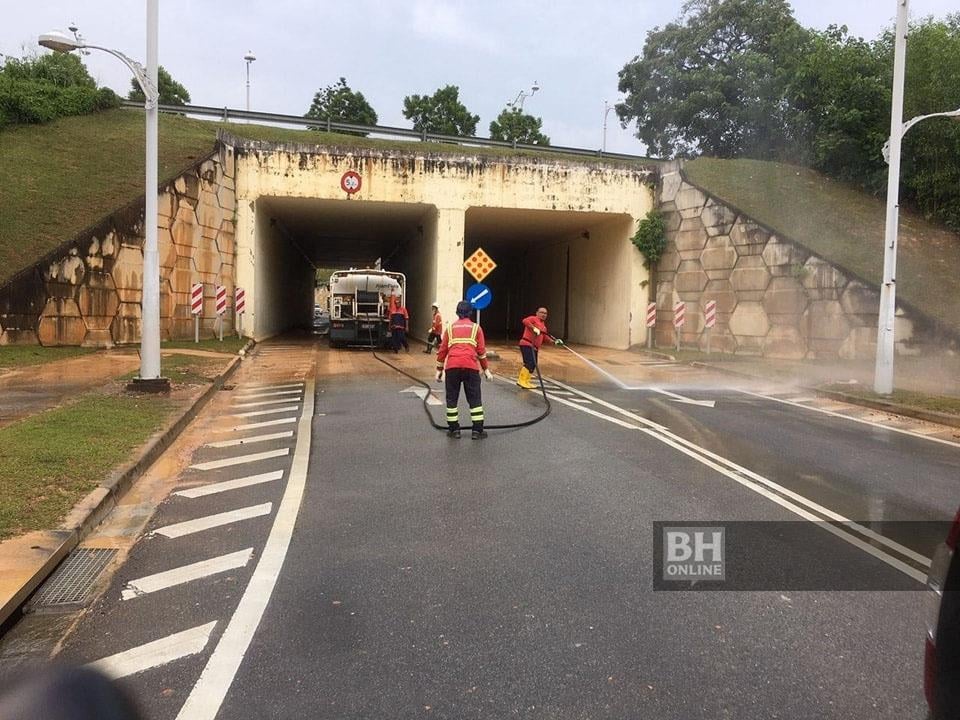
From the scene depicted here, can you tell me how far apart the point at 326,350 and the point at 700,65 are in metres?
26.7

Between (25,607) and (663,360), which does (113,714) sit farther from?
(663,360)

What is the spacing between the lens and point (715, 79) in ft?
122

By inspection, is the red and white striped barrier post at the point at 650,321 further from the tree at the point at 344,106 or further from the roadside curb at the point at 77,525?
the tree at the point at 344,106

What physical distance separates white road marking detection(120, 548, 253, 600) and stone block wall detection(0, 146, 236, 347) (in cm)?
1404

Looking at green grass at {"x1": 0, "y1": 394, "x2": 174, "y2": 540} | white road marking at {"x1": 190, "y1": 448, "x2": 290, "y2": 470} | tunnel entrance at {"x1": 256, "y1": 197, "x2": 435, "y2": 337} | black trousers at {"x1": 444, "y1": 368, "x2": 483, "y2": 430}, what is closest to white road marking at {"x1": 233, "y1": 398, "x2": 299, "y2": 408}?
green grass at {"x1": 0, "y1": 394, "x2": 174, "y2": 540}

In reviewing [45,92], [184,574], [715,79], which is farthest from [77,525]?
[715,79]

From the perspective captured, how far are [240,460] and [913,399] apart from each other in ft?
36.8

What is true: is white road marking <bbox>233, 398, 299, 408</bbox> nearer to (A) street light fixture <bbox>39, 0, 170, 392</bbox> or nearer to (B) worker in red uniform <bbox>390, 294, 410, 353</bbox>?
(A) street light fixture <bbox>39, 0, 170, 392</bbox>

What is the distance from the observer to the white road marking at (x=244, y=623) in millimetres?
3275

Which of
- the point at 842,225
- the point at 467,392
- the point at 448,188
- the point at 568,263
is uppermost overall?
the point at 448,188

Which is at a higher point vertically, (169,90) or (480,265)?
(169,90)

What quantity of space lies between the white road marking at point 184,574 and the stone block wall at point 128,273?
14037mm

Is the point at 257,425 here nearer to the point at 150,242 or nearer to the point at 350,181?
the point at 150,242

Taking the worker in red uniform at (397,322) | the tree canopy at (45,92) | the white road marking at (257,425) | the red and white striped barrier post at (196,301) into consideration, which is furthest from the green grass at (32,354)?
the tree canopy at (45,92)
